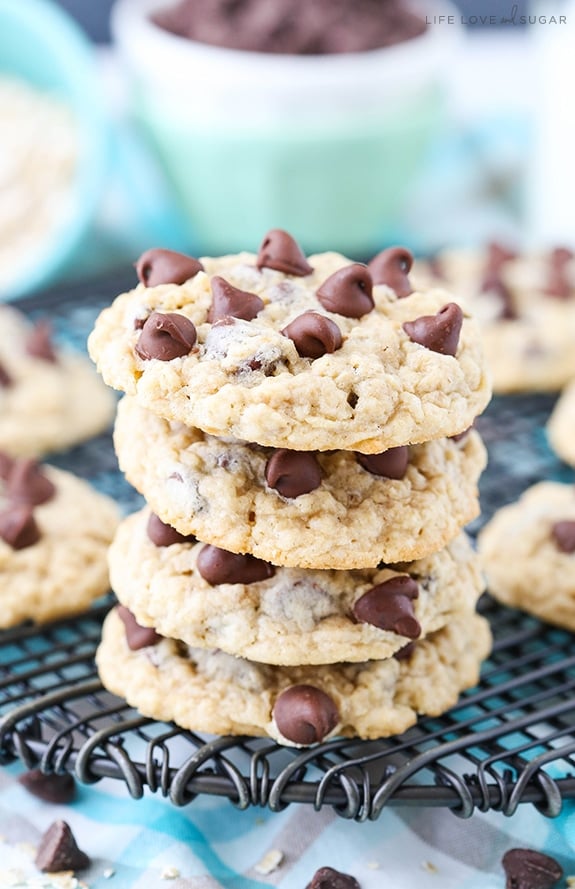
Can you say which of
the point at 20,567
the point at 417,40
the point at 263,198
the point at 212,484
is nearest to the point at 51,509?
the point at 20,567

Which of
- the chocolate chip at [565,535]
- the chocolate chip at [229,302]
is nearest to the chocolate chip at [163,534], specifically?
the chocolate chip at [229,302]

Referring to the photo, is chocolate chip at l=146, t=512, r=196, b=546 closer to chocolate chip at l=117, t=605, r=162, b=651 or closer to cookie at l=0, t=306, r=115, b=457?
chocolate chip at l=117, t=605, r=162, b=651

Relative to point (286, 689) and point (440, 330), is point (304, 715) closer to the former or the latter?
point (286, 689)

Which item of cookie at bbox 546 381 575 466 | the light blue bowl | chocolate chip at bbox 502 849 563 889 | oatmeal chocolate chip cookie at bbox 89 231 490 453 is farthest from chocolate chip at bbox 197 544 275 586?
the light blue bowl

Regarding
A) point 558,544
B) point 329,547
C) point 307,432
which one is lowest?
point 558,544

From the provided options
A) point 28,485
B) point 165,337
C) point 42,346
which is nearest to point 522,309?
point 42,346

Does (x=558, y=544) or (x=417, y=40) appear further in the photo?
(x=417, y=40)

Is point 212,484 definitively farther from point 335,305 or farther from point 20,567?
point 20,567
